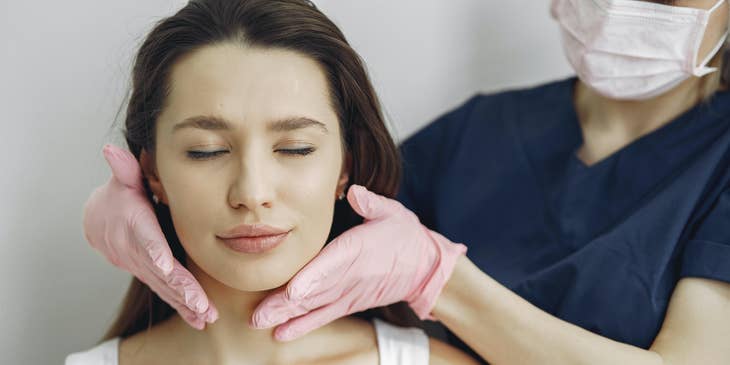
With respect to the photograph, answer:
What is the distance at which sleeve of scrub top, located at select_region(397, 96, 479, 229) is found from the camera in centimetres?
166

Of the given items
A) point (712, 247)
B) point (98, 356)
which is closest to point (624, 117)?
point (712, 247)

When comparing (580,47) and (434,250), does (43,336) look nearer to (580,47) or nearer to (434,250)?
(434,250)

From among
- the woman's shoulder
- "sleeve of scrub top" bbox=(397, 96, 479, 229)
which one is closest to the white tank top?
the woman's shoulder

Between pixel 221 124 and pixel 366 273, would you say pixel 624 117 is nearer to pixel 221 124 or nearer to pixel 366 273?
pixel 366 273

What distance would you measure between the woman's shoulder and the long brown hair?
0.19 m

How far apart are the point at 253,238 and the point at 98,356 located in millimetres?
407

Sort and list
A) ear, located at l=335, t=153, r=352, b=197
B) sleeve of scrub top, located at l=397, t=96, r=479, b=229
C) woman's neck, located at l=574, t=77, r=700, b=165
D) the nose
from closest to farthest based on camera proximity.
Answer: the nose
ear, located at l=335, t=153, r=352, b=197
woman's neck, located at l=574, t=77, r=700, b=165
sleeve of scrub top, located at l=397, t=96, r=479, b=229

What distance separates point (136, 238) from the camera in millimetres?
1236

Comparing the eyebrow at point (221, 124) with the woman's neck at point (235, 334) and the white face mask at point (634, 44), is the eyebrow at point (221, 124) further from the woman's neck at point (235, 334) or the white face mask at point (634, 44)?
the white face mask at point (634, 44)

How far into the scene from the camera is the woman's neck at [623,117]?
147 centimetres

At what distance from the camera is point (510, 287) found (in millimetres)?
1445

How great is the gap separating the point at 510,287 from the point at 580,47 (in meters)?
0.45

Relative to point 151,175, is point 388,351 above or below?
below

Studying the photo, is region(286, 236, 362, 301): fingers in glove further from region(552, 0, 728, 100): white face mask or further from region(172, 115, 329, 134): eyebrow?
region(552, 0, 728, 100): white face mask
